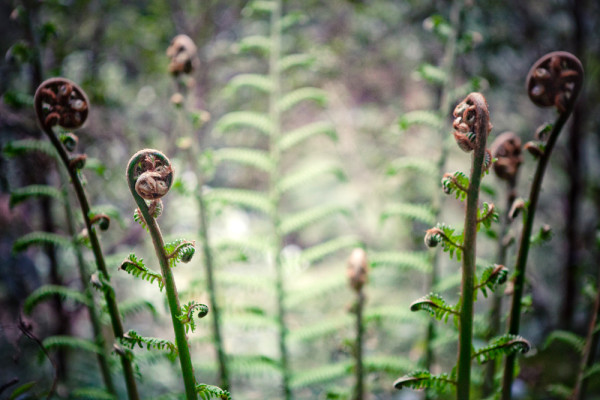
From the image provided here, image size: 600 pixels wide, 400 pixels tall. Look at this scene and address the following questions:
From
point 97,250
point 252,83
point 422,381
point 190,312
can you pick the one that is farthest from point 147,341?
point 252,83

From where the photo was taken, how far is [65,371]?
5.18 ft

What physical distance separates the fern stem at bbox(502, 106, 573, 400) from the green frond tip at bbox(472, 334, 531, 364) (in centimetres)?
9

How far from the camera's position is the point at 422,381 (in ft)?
2.10

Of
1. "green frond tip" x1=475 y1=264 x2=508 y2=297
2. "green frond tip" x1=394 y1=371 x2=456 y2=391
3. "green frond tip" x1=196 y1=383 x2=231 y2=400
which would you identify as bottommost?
"green frond tip" x1=196 y1=383 x2=231 y2=400

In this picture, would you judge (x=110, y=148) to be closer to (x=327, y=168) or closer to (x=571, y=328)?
(x=327, y=168)

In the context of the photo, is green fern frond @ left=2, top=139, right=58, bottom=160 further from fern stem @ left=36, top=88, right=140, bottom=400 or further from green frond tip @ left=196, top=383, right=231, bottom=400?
green frond tip @ left=196, top=383, right=231, bottom=400

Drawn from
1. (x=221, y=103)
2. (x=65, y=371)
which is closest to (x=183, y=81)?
(x=65, y=371)

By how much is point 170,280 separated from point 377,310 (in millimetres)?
800

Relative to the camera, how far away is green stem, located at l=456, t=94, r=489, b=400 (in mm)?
555

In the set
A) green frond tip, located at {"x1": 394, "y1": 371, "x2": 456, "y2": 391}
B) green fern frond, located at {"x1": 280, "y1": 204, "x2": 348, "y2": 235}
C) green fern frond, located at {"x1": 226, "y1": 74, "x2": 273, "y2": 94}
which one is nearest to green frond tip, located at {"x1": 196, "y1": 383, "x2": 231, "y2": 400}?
→ green frond tip, located at {"x1": 394, "y1": 371, "x2": 456, "y2": 391}

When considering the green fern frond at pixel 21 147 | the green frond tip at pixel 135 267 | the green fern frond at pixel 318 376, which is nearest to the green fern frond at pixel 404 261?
the green fern frond at pixel 318 376

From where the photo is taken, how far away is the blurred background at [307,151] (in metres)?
1.36

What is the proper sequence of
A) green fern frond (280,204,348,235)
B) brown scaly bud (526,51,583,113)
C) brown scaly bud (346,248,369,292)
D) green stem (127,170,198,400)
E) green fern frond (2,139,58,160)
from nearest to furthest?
green stem (127,170,198,400) → brown scaly bud (526,51,583,113) → brown scaly bud (346,248,369,292) → green fern frond (2,139,58,160) → green fern frond (280,204,348,235)

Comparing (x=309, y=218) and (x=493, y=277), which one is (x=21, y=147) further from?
(x=493, y=277)
